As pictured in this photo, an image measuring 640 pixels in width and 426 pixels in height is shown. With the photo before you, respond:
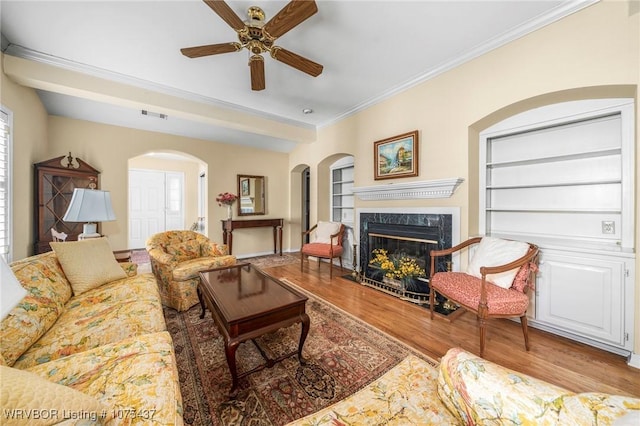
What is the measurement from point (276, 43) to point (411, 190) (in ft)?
7.16

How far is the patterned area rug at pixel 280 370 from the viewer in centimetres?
133

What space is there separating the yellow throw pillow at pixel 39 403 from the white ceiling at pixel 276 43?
2368 millimetres

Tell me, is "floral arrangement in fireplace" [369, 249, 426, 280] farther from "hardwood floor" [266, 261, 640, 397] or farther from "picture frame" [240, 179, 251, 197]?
"picture frame" [240, 179, 251, 197]

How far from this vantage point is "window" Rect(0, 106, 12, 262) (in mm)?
2229

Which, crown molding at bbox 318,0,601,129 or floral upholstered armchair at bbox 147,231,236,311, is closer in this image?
crown molding at bbox 318,0,601,129

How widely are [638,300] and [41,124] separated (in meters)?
6.34

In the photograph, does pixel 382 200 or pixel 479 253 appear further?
pixel 382 200

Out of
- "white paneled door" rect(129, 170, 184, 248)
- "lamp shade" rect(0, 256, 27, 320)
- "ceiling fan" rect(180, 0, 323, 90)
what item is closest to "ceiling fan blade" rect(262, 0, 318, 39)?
"ceiling fan" rect(180, 0, 323, 90)

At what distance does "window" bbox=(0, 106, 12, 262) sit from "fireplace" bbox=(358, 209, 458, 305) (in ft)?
12.7

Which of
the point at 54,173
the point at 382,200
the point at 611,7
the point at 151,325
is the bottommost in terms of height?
the point at 151,325

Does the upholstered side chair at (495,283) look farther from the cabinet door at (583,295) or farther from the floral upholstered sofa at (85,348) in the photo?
the floral upholstered sofa at (85,348)

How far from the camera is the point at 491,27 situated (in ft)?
6.86

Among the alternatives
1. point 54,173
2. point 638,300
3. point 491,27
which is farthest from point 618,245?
point 54,173

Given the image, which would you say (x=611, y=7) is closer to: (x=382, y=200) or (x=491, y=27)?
(x=491, y=27)
